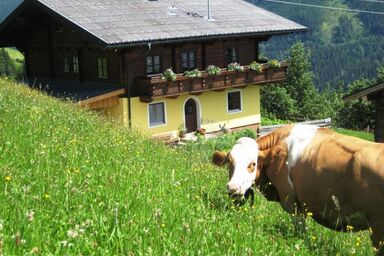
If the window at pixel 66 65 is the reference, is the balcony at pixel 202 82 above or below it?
below

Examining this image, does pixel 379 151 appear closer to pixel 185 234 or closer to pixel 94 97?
pixel 185 234

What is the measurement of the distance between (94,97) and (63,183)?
2140 centimetres

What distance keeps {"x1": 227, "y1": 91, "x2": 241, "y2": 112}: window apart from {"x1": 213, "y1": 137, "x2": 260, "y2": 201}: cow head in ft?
84.7

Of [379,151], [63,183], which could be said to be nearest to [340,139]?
[379,151]

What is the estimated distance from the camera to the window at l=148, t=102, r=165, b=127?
29.3 metres

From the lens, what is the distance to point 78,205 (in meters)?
4.59

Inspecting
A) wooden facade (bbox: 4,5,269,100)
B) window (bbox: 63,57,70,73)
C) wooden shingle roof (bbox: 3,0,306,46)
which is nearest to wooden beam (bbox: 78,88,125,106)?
wooden facade (bbox: 4,5,269,100)

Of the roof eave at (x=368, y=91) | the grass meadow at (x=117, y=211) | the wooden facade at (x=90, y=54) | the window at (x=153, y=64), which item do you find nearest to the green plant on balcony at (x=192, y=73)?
the wooden facade at (x=90, y=54)

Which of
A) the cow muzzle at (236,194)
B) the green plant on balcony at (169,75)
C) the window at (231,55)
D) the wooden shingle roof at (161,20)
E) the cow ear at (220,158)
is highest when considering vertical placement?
the wooden shingle roof at (161,20)

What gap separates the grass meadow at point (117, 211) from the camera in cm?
394

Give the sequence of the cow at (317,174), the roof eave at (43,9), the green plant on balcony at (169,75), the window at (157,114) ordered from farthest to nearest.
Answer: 1. the window at (157,114)
2. the green plant on balcony at (169,75)
3. the roof eave at (43,9)
4. the cow at (317,174)

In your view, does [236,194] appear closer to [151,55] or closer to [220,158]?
[220,158]

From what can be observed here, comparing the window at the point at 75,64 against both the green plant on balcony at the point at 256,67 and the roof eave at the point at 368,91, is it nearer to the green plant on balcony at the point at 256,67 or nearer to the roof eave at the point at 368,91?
the green plant on balcony at the point at 256,67

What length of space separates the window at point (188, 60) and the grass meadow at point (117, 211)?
2178 cm
